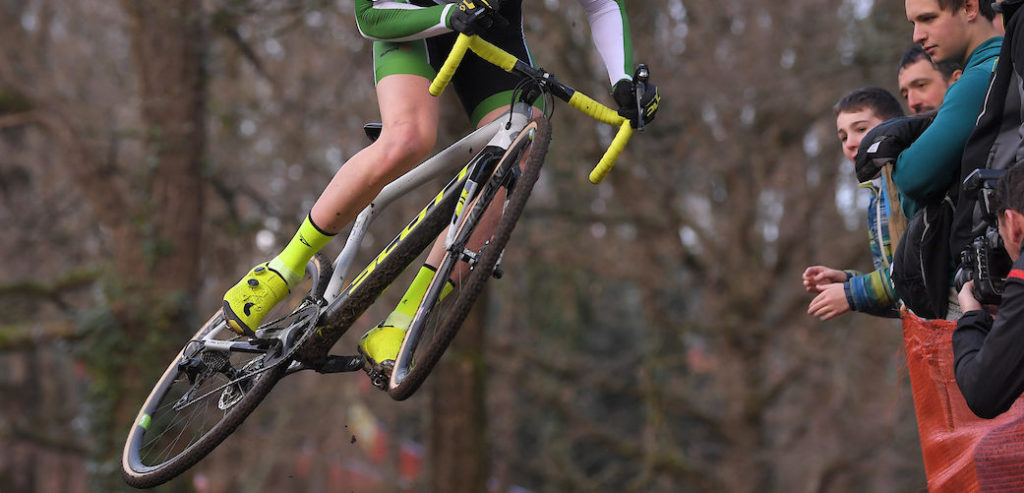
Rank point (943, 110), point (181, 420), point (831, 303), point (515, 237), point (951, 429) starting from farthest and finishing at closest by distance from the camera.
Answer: point (515, 237), point (181, 420), point (831, 303), point (951, 429), point (943, 110)

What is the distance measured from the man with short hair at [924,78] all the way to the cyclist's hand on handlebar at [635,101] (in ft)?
2.79

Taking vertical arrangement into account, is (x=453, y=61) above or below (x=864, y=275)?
above

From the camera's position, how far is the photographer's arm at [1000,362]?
2.34 metres

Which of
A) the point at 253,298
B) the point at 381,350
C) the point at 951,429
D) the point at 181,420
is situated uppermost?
the point at 253,298

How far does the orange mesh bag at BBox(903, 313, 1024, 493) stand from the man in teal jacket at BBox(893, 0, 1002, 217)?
46 cm

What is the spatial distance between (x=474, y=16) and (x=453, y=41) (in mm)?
472

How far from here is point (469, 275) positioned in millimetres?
3123

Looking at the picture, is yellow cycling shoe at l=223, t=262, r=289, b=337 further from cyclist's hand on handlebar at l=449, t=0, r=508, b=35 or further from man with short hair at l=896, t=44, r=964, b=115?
man with short hair at l=896, t=44, r=964, b=115

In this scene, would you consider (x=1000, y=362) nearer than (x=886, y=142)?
Yes

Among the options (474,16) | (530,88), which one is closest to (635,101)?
(530,88)

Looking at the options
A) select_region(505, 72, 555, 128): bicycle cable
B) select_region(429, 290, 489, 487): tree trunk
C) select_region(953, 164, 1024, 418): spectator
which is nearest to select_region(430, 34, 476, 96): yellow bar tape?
select_region(505, 72, 555, 128): bicycle cable

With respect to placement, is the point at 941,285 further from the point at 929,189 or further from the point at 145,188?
the point at 145,188

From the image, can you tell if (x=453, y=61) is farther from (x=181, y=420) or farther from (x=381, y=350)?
(x=181, y=420)

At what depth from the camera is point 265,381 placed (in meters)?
3.55
